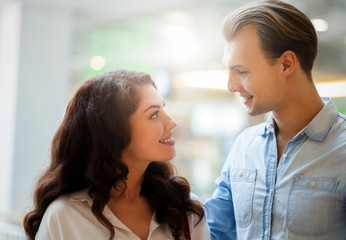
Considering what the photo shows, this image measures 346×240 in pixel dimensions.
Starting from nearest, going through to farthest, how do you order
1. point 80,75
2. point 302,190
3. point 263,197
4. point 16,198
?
point 302,190, point 263,197, point 16,198, point 80,75

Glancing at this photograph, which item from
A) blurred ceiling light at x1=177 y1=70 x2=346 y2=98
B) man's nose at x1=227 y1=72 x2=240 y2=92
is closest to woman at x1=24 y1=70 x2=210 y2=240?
man's nose at x1=227 y1=72 x2=240 y2=92

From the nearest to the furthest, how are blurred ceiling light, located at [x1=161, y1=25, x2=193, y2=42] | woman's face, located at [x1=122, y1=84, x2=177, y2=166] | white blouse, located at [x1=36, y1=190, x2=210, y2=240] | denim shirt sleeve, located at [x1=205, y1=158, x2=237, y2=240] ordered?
white blouse, located at [x1=36, y1=190, x2=210, y2=240], woman's face, located at [x1=122, y1=84, x2=177, y2=166], denim shirt sleeve, located at [x1=205, y1=158, x2=237, y2=240], blurred ceiling light, located at [x1=161, y1=25, x2=193, y2=42]

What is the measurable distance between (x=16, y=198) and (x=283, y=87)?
12.5 ft

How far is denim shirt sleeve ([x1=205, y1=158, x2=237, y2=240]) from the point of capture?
73.6 inches

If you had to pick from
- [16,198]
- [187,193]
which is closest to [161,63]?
[16,198]

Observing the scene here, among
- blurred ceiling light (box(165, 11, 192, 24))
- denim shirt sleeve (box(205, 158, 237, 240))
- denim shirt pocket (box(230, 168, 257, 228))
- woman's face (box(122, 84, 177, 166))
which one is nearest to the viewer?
woman's face (box(122, 84, 177, 166))

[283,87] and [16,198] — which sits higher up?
[283,87]

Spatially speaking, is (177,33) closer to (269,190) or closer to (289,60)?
(289,60)

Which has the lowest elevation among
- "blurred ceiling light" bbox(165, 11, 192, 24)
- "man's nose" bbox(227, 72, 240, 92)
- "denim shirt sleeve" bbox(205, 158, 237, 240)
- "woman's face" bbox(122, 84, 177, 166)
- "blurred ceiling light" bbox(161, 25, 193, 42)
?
"denim shirt sleeve" bbox(205, 158, 237, 240)

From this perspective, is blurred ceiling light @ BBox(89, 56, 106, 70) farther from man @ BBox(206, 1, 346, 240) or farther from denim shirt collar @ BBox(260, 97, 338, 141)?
denim shirt collar @ BBox(260, 97, 338, 141)

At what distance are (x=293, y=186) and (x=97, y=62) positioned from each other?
4786 mm

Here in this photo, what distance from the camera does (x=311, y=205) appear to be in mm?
1544

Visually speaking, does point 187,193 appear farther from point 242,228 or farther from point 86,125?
point 86,125

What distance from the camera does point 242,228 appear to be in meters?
1.74
